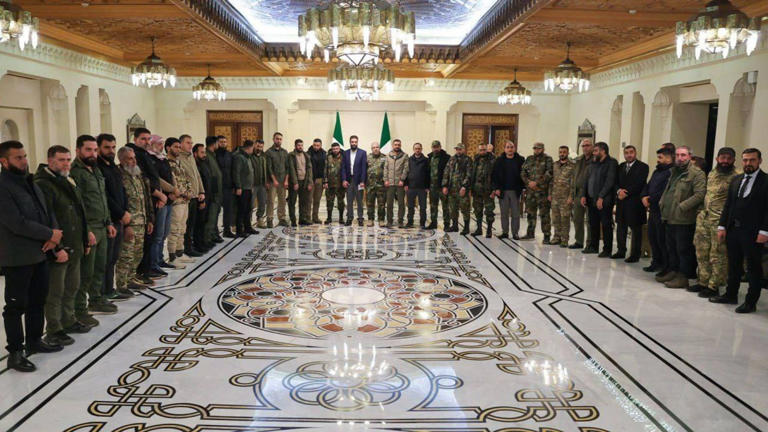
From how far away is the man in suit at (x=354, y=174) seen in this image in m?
9.80

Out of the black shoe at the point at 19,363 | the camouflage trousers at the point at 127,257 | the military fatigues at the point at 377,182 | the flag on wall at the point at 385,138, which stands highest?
the flag on wall at the point at 385,138

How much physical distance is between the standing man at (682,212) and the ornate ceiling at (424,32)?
71.8 inches

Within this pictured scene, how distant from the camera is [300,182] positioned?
965 cm

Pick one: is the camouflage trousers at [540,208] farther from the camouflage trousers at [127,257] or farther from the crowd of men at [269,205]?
the camouflage trousers at [127,257]

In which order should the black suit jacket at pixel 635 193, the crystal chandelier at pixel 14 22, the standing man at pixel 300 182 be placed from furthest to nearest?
the standing man at pixel 300 182
the black suit jacket at pixel 635 193
the crystal chandelier at pixel 14 22

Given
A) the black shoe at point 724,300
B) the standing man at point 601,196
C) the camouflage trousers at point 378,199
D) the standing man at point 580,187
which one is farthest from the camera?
the camouflage trousers at point 378,199

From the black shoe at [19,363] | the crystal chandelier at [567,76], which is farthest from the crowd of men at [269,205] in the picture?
the crystal chandelier at [567,76]

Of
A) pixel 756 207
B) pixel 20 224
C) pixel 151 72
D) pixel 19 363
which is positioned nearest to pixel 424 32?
pixel 151 72

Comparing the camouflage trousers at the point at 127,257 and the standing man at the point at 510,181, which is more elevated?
the standing man at the point at 510,181

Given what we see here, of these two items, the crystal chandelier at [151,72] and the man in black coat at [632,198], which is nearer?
the man in black coat at [632,198]

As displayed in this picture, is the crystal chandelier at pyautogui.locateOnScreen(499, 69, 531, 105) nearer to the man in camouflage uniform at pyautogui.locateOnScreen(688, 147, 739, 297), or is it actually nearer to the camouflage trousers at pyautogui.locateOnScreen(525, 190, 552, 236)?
the camouflage trousers at pyautogui.locateOnScreen(525, 190, 552, 236)

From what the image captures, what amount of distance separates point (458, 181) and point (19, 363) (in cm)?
676

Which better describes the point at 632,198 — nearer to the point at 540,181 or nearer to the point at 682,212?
the point at 682,212

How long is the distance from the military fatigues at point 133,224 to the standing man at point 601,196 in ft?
17.6
